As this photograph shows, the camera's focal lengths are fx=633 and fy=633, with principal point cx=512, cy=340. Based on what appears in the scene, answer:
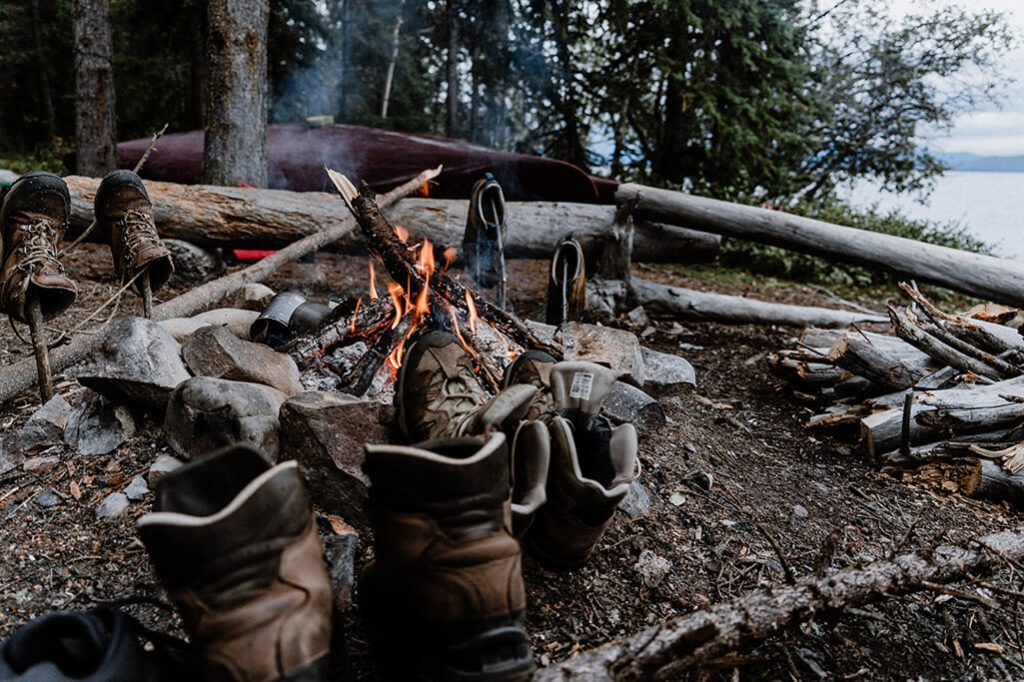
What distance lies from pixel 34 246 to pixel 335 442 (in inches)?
67.8

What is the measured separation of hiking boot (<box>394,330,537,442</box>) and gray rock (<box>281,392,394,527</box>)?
11cm

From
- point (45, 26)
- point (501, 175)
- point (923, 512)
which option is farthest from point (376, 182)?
point (45, 26)

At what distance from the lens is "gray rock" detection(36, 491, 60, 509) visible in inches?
90.6

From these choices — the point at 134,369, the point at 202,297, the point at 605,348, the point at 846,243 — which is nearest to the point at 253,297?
the point at 202,297

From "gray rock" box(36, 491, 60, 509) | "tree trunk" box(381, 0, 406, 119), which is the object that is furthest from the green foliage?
"tree trunk" box(381, 0, 406, 119)

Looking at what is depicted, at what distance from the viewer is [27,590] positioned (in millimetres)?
1914

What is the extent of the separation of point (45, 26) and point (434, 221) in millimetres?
16395

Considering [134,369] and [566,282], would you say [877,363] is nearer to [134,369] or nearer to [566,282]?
[566,282]

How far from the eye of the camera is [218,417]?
2.31 m

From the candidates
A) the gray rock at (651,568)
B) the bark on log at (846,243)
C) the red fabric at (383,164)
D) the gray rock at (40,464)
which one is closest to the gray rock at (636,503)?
the gray rock at (651,568)

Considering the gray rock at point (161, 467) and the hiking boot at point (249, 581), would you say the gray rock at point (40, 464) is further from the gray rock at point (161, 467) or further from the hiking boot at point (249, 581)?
the hiking boot at point (249, 581)

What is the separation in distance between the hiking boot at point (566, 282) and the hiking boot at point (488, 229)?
1.32 ft

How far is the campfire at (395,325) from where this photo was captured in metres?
2.96

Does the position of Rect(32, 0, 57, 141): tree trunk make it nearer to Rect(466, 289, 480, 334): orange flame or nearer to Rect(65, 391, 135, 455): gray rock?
Rect(65, 391, 135, 455): gray rock
